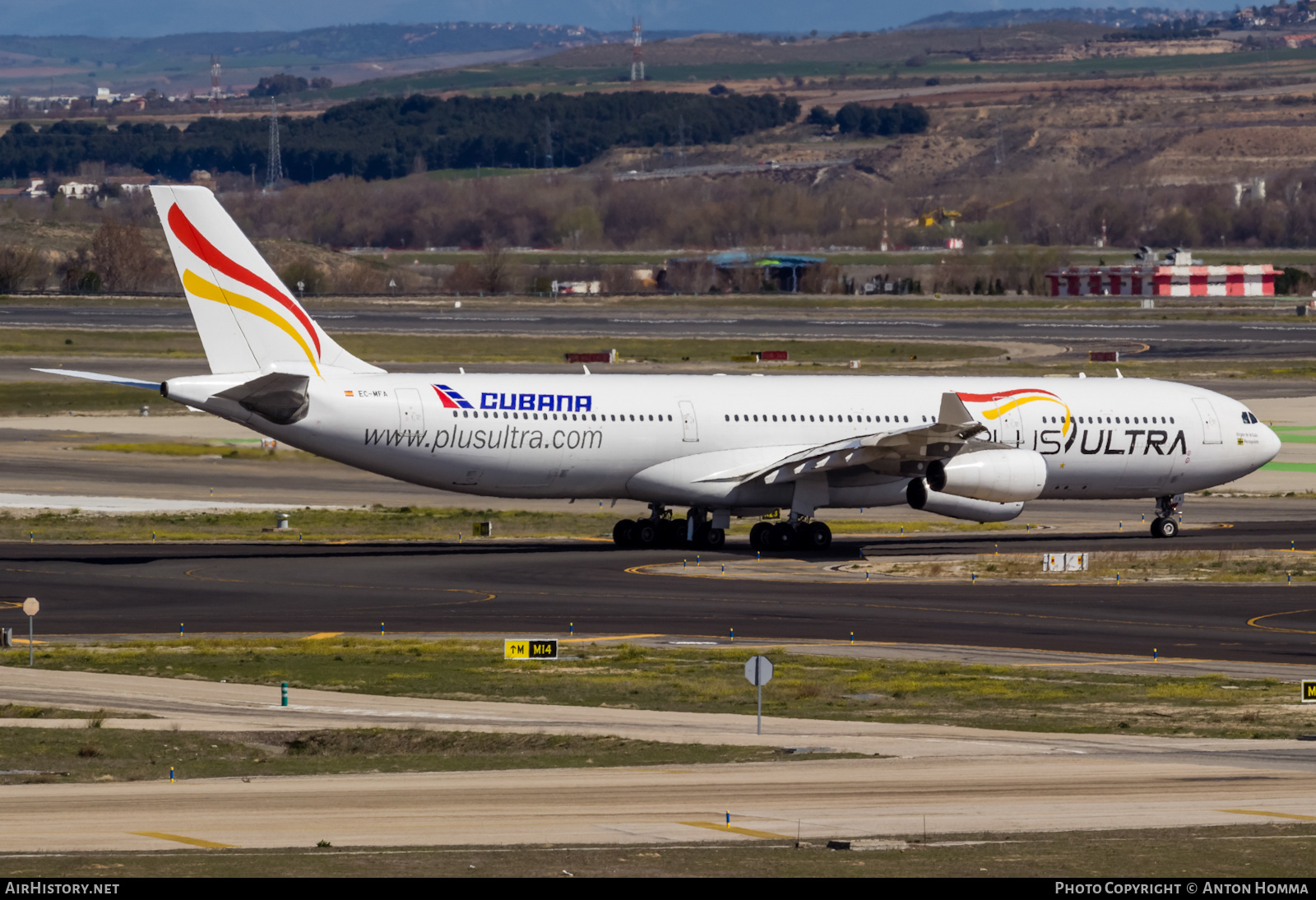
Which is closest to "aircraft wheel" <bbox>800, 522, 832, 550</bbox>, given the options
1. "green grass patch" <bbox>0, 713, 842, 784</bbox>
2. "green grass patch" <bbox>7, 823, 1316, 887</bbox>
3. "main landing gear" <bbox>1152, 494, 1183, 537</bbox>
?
"main landing gear" <bbox>1152, 494, 1183, 537</bbox>

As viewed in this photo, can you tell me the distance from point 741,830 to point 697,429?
30.4m

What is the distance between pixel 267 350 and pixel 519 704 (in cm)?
1917

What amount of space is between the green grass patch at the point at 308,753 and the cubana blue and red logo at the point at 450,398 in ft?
68.7

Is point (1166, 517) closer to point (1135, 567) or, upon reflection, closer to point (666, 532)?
point (1135, 567)

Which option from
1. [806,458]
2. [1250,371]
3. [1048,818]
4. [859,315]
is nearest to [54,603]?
[806,458]

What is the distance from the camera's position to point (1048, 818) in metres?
21.8

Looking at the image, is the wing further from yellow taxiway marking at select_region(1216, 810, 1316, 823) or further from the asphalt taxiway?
yellow taxiway marking at select_region(1216, 810, 1316, 823)

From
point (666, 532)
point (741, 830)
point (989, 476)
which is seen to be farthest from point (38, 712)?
point (989, 476)

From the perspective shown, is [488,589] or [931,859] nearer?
[931,859]

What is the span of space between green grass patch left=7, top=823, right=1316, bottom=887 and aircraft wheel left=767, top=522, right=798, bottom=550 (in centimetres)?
3099

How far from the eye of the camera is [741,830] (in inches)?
829

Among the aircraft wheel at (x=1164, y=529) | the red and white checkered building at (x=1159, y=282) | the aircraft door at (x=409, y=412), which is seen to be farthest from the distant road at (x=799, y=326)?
the aircraft door at (x=409, y=412)

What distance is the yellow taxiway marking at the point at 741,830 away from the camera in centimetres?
2064

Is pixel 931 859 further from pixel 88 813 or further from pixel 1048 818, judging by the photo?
pixel 88 813
